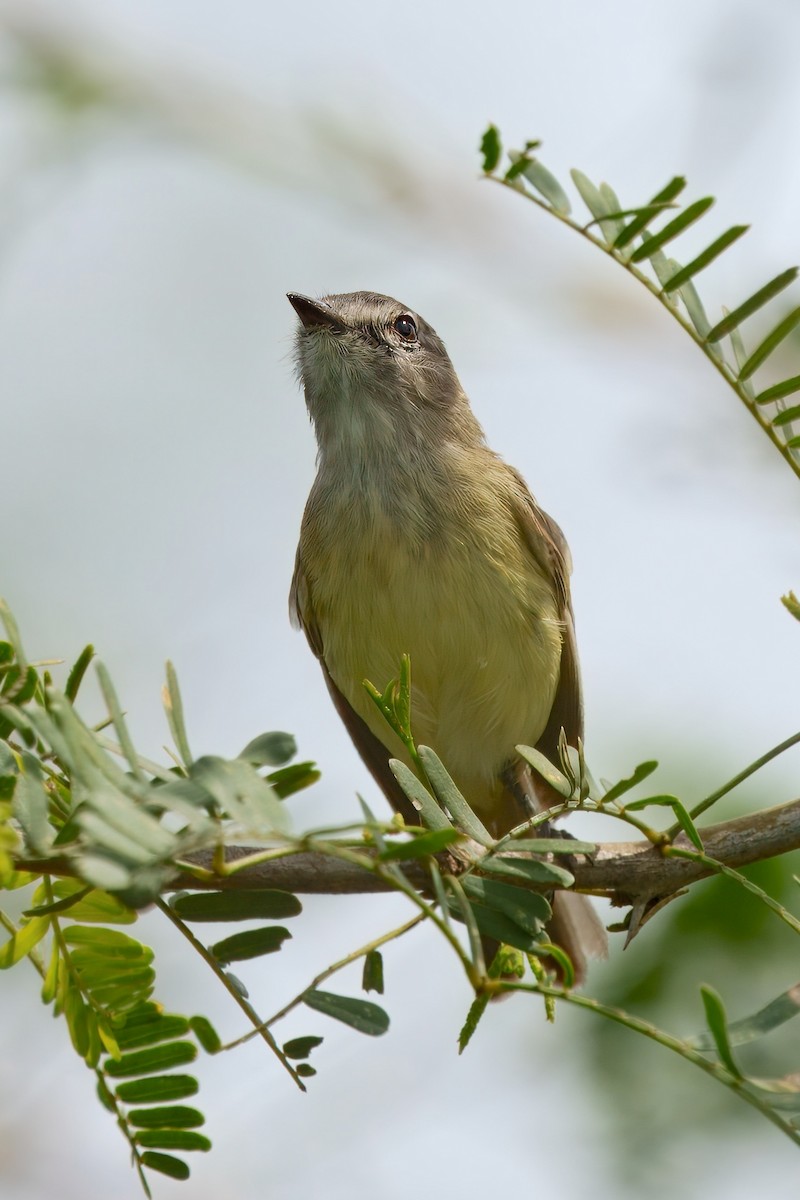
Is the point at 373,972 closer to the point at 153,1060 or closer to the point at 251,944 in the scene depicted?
the point at 251,944

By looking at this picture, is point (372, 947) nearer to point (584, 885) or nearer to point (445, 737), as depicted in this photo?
point (584, 885)

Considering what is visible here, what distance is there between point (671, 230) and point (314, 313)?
10.9 feet

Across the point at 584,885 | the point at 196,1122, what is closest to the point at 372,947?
the point at 196,1122

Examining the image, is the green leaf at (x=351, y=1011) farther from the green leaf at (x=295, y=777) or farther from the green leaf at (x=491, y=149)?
the green leaf at (x=491, y=149)

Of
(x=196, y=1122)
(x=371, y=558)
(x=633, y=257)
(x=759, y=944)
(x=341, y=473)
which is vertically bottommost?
(x=759, y=944)

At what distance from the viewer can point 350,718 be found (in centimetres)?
548

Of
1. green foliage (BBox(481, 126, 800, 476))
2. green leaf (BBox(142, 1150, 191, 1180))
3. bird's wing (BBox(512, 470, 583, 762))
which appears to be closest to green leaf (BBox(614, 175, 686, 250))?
green foliage (BBox(481, 126, 800, 476))

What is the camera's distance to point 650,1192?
4.14 meters

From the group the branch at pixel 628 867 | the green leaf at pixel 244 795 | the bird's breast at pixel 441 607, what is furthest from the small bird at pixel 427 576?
the green leaf at pixel 244 795

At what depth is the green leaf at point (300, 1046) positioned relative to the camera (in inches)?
83.9

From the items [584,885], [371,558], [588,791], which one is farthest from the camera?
[371,558]

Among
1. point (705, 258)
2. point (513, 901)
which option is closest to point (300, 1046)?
point (513, 901)

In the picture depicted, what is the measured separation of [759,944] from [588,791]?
213 cm

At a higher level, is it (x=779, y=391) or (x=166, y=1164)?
(x=779, y=391)
